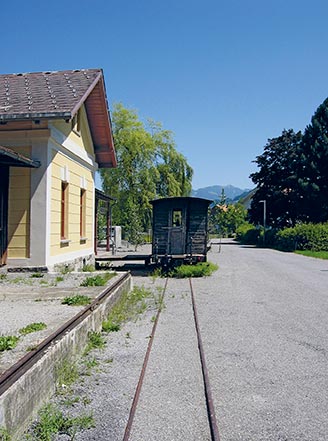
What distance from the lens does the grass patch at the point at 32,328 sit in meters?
5.24

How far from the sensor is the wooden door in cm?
1103

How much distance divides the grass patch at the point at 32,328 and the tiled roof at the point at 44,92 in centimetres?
619

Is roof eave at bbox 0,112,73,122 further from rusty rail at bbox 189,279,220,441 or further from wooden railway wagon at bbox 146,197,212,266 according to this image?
wooden railway wagon at bbox 146,197,212,266

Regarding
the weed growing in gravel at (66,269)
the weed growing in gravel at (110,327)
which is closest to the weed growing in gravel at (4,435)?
the weed growing in gravel at (110,327)

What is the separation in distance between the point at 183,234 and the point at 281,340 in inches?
439

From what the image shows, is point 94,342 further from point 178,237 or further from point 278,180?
point 278,180

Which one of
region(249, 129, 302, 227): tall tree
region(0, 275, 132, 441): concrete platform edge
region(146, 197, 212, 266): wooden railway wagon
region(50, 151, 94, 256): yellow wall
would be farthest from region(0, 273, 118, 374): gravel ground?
region(249, 129, 302, 227): tall tree

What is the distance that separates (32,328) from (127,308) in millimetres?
4178

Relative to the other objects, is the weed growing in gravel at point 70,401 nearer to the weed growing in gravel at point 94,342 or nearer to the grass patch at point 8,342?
the grass patch at point 8,342

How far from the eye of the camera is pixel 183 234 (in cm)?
1808

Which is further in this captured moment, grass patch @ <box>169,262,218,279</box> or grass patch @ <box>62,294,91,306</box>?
grass patch @ <box>169,262,218,279</box>

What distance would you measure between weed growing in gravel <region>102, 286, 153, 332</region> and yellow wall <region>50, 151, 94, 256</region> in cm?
245

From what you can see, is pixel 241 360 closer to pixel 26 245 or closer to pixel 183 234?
pixel 26 245

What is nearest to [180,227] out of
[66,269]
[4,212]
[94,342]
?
[66,269]
